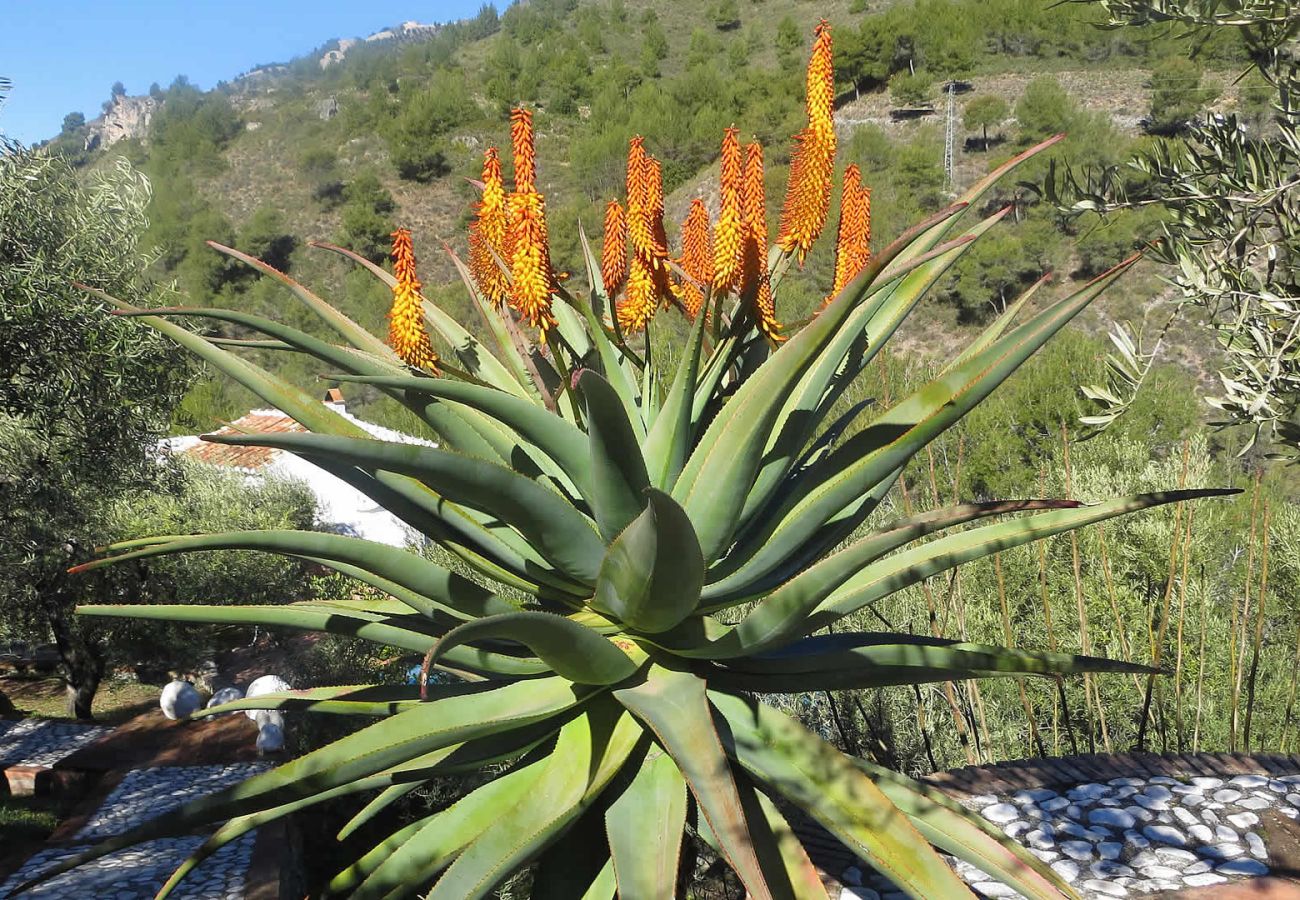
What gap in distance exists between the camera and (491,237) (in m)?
1.97

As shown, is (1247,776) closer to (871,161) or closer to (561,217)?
(561,217)

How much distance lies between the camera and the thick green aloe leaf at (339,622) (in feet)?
5.65

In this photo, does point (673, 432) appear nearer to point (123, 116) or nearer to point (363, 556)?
point (363, 556)

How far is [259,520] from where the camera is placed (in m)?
12.9

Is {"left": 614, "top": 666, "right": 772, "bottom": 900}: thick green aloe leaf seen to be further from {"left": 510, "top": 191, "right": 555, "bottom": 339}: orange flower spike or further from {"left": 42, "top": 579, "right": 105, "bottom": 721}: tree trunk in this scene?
{"left": 42, "top": 579, "right": 105, "bottom": 721}: tree trunk

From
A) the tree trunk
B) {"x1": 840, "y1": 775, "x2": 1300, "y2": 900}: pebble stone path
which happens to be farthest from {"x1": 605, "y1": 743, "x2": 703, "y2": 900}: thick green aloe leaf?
the tree trunk

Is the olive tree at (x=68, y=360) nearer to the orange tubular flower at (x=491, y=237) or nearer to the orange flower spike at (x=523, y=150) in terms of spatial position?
the orange tubular flower at (x=491, y=237)

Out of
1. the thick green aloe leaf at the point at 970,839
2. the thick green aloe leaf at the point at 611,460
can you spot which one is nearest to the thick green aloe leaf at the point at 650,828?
the thick green aloe leaf at the point at 970,839

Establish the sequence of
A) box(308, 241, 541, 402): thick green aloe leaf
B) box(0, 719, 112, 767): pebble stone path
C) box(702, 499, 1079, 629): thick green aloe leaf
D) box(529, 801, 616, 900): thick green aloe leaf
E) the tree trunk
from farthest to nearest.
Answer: the tree trunk → box(0, 719, 112, 767): pebble stone path → box(308, 241, 541, 402): thick green aloe leaf → box(529, 801, 616, 900): thick green aloe leaf → box(702, 499, 1079, 629): thick green aloe leaf

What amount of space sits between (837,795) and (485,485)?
805 millimetres

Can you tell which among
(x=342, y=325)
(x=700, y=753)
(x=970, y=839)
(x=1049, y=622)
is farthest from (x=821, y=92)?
(x=1049, y=622)

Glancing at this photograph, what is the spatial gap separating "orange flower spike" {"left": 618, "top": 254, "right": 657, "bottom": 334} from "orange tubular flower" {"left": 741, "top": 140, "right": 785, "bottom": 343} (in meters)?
0.27

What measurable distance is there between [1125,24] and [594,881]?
320 centimetres

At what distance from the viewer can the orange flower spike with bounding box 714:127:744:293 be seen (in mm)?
1813
